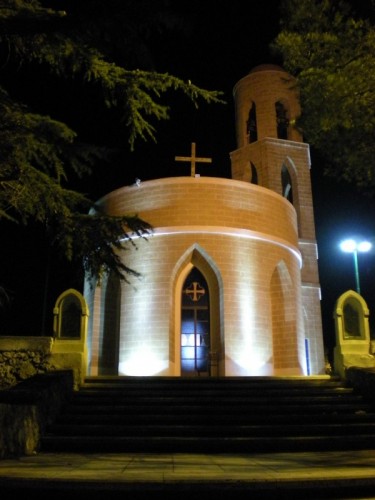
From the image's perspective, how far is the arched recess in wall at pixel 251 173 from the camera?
23.1 m

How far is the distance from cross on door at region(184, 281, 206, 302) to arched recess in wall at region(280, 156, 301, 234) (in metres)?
8.82

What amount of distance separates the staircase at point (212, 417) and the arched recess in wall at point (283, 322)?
3683mm

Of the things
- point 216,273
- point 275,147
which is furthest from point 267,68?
point 216,273

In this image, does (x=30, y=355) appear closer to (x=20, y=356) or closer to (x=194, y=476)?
(x=20, y=356)

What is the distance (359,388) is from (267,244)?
19.2 feet

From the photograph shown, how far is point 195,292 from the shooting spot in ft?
48.8

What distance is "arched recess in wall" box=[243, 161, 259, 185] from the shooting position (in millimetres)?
23109

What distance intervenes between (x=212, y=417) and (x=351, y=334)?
4552mm

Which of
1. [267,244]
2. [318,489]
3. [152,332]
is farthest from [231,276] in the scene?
[318,489]

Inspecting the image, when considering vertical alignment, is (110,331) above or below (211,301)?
below

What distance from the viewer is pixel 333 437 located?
7648 mm

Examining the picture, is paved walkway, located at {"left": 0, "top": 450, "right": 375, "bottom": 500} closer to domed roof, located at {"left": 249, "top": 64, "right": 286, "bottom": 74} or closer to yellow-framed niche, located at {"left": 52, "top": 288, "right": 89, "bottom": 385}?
yellow-framed niche, located at {"left": 52, "top": 288, "right": 89, "bottom": 385}

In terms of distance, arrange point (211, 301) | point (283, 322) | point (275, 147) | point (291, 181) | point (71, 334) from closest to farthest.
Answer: point (71, 334), point (211, 301), point (283, 322), point (275, 147), point (291, 181)

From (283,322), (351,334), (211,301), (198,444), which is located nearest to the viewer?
(198,444)
